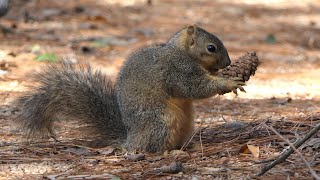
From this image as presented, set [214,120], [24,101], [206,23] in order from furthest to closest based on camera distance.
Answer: [206,23]
[214,120]
[24,101]

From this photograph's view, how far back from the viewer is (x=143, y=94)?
4590mm

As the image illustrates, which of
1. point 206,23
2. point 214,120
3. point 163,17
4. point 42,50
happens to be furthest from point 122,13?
point 214,120

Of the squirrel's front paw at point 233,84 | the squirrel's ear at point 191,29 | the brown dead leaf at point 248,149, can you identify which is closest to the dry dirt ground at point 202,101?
the brown dead leaf at point 248,149

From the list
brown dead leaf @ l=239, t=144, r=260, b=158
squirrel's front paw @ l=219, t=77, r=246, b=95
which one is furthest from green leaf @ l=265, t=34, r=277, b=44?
brown dead leaf @ l=239, t=144, r=260, b=158

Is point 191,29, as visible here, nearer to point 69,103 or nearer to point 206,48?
point 206,48

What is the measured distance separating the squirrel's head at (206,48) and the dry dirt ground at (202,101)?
0.42 m

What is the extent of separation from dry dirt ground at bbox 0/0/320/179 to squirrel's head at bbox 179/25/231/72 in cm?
42

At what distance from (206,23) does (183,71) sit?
5.43 m

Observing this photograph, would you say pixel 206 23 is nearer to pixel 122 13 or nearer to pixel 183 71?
pixel 122 13

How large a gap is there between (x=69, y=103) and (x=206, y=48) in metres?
0.89

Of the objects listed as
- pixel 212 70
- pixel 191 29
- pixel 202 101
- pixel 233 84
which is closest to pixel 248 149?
pixel 233 84

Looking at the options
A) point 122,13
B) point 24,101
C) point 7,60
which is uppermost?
point 122,13

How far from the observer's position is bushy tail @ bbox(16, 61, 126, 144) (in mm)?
4719

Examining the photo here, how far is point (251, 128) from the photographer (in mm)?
4840
